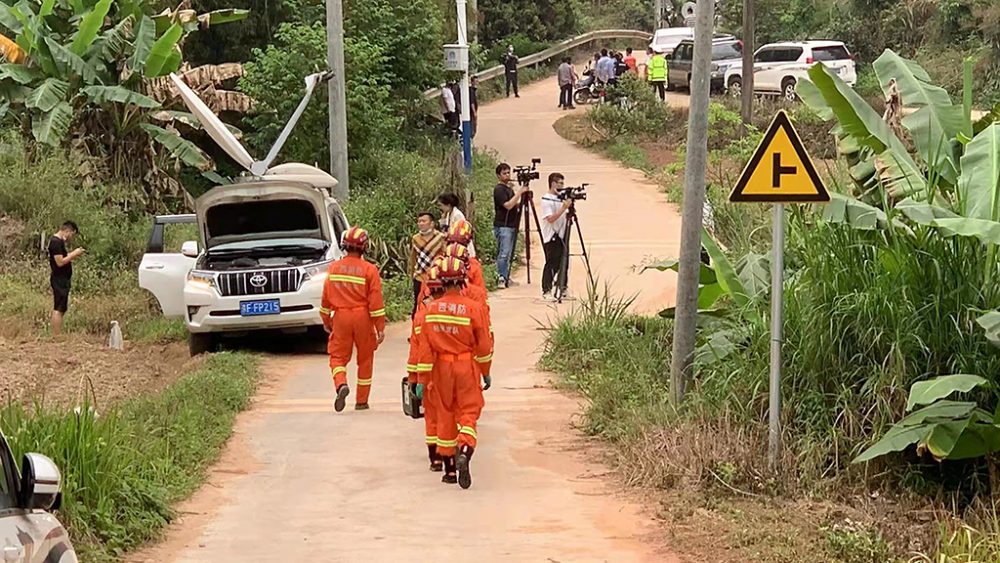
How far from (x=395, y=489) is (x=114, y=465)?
208cm

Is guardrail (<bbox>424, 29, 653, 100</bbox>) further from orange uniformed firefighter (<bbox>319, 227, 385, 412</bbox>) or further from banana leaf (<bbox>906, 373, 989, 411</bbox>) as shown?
banana leaf (<bbox>906, 373, 989, 411</bbox>)

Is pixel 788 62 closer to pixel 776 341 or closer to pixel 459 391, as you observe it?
pixel 776 341

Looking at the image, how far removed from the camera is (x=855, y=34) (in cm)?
4588

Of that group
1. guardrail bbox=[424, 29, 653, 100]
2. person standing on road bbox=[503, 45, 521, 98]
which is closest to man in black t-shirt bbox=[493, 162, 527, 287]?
person standing on road bbox=[503, 45, 521, 98]

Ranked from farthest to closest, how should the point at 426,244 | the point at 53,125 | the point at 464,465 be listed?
the point at 53,125 → the point at 426,244 → the point at 464,465

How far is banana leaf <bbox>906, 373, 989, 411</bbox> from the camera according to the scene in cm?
838

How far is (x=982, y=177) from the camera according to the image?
9.84 metres

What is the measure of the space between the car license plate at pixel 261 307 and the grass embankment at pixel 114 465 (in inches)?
176

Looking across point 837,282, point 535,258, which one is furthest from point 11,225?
point 837,282

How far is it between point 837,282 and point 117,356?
920cm

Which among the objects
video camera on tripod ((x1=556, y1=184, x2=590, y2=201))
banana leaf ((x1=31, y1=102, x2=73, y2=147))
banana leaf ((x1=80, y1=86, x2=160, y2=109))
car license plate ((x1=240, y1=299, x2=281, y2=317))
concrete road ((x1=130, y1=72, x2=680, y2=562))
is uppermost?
banana leaf ((x1=80, y1=86, x2=160, y2=109))

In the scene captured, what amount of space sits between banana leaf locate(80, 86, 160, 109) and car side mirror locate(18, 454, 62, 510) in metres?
17.3

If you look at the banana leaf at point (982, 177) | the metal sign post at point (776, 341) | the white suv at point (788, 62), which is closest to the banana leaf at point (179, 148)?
the metal sign post at point (776, 341)

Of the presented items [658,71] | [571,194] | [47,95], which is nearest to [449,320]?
[571,194]
